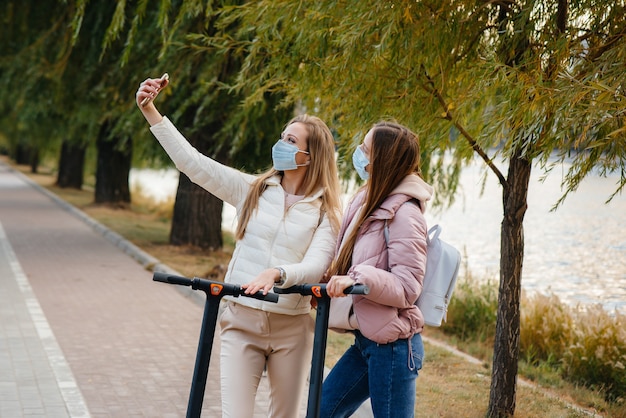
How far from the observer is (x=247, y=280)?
3873 millimetres

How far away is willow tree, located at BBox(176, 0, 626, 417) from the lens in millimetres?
4578

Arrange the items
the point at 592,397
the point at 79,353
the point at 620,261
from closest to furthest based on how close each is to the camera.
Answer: the point at 592,397 → the point at 79,353 → the point at 620,261

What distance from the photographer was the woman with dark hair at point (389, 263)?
3.49 meters

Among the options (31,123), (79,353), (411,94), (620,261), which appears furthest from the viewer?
(31,123)

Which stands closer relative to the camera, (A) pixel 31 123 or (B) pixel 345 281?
(B) pixel 345 281

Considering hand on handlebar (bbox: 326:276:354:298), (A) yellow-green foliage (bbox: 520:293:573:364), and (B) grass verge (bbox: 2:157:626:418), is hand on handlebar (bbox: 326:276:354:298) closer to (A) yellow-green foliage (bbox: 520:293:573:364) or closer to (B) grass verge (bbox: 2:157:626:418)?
(B) grass verge (bbox: 2:157:626:418)

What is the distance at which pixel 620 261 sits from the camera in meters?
16.6

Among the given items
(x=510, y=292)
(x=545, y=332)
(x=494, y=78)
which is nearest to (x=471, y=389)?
(x=510, y=292)

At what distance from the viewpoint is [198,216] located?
1486 cm

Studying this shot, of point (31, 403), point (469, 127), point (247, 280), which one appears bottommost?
point (31, 403)

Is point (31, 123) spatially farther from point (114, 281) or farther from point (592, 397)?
point (592, 397)

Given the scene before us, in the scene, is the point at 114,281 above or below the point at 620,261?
below

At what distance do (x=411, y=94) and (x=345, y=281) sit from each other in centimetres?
261

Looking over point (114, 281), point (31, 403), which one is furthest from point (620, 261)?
point (31, 403)
